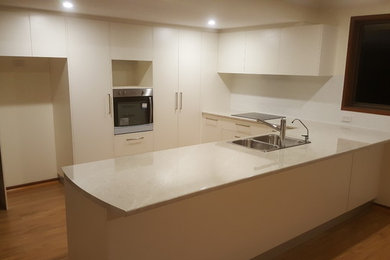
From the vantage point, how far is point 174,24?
14.5ft

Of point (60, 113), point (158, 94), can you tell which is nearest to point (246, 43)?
point (158, 94)

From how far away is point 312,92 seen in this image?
4.25 meters

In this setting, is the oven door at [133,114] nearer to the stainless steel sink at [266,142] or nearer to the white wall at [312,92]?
the white wall at [312,92]

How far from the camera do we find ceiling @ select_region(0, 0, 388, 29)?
119 inches

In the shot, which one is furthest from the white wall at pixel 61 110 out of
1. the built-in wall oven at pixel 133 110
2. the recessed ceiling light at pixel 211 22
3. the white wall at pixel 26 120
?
the recessed ceiling light at pixel 211 22

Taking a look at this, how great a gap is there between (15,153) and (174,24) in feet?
8.56

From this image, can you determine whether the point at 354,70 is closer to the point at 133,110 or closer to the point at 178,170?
the point at 133,110

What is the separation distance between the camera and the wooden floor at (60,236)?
2725mm

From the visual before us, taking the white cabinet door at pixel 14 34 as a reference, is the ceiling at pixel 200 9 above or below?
above

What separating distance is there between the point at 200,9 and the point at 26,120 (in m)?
2.51

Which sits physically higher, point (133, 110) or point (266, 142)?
point (133, 110)

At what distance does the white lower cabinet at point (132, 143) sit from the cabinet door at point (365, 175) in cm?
258

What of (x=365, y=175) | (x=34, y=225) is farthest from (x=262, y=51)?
(x=34, y=225)

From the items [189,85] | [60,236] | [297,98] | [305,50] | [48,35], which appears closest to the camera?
[60,236]
